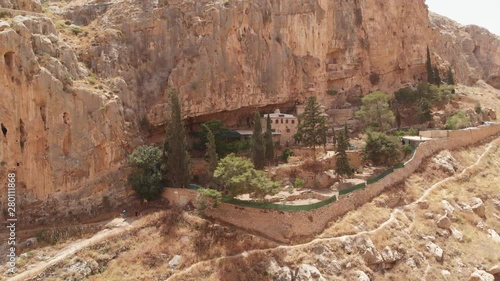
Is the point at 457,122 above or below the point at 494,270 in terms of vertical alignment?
above

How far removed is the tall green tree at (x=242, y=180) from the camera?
2988 cm

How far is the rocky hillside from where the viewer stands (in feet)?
104

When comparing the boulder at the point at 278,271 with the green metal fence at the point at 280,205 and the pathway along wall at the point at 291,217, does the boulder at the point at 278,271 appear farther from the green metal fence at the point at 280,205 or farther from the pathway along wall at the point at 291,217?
the green metal fence at the point at 280,205

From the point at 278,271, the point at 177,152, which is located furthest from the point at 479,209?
the point at 177,152

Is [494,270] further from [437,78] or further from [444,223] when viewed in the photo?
[437,78]

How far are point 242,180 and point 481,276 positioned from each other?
16093 millimetres

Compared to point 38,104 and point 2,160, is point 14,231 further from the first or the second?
point 38,104

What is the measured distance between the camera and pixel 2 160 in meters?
30.2

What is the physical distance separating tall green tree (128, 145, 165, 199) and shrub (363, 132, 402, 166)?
55.9ft

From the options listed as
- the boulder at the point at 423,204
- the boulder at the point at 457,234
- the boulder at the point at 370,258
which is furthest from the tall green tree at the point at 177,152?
the boulder at the point at 457,234

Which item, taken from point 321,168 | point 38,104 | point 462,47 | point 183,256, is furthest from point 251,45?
point 462,47

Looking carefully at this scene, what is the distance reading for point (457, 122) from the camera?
1791 inches

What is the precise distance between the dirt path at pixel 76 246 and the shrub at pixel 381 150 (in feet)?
Result: 65.1

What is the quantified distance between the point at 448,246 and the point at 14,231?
29264 millimetres
